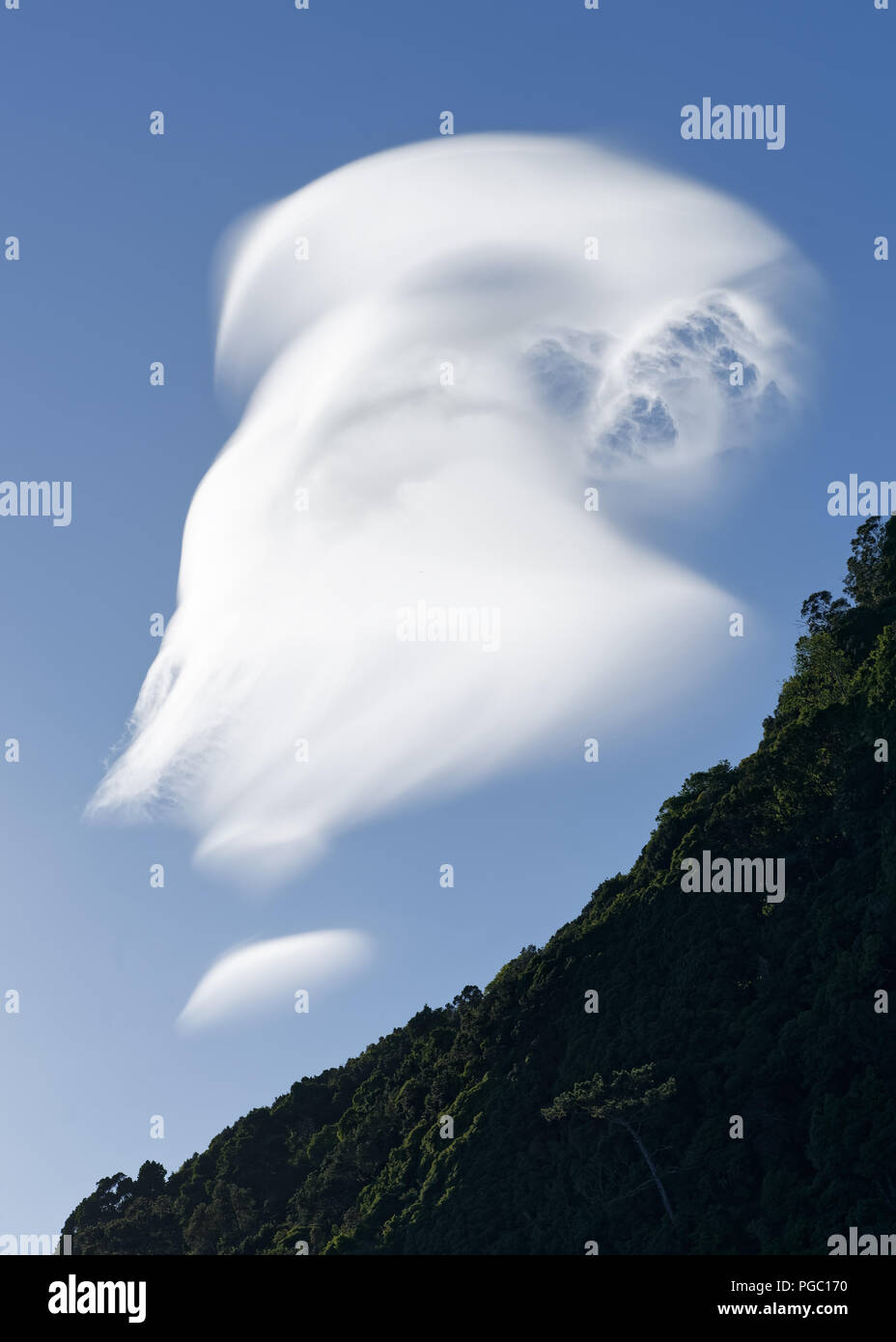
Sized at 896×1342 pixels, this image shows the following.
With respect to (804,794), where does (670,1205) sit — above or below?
below

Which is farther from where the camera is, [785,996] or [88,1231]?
[88,1231]

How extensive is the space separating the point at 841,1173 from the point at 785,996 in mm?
12458

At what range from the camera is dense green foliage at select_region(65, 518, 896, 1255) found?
53.2m

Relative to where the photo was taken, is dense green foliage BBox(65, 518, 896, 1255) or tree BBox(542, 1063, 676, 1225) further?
tree BBox(542, 1063, 676, 1225)

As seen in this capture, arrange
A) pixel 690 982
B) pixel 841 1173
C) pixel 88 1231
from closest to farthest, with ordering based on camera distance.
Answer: pixel 841 1173
pixel 690 982
pixel 88 1231

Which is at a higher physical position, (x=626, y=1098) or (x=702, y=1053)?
(x=702, y=1053)

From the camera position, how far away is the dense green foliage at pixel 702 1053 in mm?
53219

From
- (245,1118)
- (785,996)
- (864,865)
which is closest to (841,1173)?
(785,996)

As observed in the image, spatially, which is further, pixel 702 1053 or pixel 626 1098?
pixel 702 1053

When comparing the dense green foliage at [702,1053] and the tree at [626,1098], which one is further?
the tree at [626,1098]

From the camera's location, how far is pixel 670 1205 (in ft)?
189

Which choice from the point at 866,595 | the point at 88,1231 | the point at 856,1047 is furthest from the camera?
the point at 88,1231

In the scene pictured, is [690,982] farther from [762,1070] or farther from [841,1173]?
[841,1173]

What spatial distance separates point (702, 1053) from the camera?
62.7m
